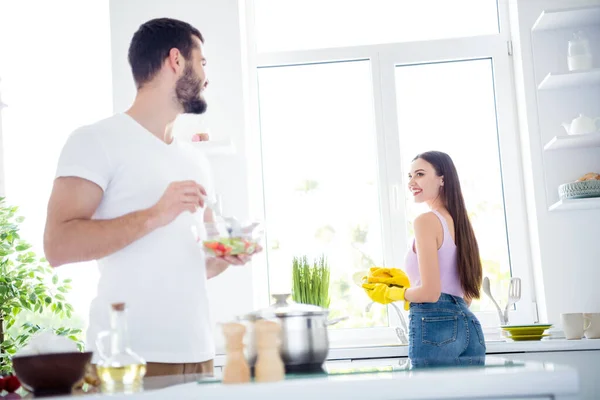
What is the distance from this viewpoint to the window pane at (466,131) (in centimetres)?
390

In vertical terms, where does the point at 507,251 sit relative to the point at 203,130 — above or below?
below

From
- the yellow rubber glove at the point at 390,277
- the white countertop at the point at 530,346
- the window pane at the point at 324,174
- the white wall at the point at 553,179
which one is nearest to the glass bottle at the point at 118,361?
the yellow rubber glove at the point at 390,277

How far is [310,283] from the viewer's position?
3.41 metres

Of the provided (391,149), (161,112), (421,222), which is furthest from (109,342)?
(391,149)

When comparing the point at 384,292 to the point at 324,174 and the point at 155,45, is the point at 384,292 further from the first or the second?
the point at 155,45

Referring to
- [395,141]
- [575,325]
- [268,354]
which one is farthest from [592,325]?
[268,354]

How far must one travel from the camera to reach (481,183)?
394 centimetres

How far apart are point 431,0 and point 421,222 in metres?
1.74

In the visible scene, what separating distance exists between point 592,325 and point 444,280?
90 centimetres

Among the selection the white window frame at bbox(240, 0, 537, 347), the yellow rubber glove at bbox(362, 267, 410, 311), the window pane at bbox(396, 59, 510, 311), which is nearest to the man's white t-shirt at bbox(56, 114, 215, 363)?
the yellow rubber glove at bbox(362, 267, 410, 311)

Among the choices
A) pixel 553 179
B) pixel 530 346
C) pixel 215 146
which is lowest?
pixel 530 346

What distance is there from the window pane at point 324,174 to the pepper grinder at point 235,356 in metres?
2.55

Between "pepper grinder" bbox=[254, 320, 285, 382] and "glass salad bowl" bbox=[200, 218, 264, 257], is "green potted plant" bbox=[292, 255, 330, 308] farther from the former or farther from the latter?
"pepper grinder" bbox=[254, 320, 285, 382]

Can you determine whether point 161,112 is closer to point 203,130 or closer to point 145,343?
point 145,343
